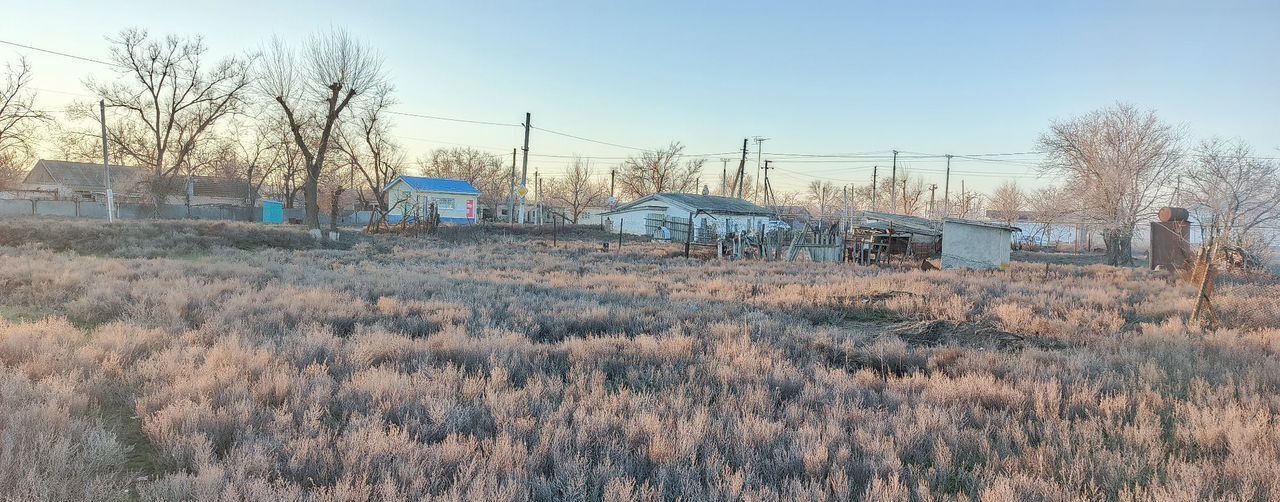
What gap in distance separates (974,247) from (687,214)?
22.3 m

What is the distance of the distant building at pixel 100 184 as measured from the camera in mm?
48734

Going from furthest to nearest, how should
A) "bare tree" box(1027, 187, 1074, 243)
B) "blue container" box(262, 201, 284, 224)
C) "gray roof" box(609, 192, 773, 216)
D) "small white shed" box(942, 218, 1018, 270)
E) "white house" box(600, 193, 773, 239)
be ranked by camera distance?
1. "blue container" box(262, 201, 284, 224)
2. "gray roof" box(609, 192, 773, 216)
3. "white house" box(600, 193, 773, 239)
4. "bare tree" box(1027, 187, 1074, 243)
5. "small white shed" box(942, 218, 1018, 270)

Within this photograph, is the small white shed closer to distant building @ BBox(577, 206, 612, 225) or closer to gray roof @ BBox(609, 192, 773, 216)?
gray roof @ BBox(609, 192, 773, 216)

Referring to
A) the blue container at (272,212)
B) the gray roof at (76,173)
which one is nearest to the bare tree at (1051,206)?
the blue container at (272,212)

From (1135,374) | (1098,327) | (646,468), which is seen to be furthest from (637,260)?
(646,468)

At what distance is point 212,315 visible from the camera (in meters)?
7.12

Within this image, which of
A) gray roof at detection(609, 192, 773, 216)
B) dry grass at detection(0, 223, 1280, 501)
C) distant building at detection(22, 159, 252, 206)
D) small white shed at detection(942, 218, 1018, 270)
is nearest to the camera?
dry grass at detection(0, 223, 1280, 501)

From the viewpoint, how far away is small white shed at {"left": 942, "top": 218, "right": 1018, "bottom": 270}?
1877cm

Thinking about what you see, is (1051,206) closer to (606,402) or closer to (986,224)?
(986,224)

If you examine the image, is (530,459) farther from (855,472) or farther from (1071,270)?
A: (1071,270)

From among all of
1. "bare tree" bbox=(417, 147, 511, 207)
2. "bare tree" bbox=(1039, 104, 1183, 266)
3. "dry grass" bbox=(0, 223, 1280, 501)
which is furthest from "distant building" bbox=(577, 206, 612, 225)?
"dry grass" bbox=(0, 223, 1280, 501)

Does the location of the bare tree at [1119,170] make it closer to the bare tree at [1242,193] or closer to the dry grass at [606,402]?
the bare tree at [1242,193]

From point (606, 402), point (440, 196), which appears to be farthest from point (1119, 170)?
point (440, 196)

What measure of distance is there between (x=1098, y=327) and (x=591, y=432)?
7.97 m
